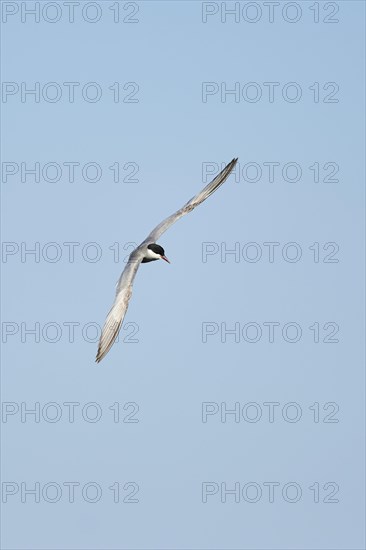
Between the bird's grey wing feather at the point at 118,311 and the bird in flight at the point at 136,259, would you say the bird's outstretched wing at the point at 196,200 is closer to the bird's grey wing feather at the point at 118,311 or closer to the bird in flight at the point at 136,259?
the bird in flight at the point at 136,259

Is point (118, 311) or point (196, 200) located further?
point (196, 200)

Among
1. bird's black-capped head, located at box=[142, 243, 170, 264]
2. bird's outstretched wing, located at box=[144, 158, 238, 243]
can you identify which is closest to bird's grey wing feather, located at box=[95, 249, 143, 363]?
bird's black-capped head, located at box=[142, 243, 170, 264]

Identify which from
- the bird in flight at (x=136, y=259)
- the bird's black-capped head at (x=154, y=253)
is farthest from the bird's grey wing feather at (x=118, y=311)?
the bird's black-capped head at (x=154, y=253)

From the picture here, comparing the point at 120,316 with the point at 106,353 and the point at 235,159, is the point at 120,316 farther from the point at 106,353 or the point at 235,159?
the point at 235,159

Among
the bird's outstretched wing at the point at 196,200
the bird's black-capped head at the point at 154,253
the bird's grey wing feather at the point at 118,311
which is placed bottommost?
the bird's grey wing feather at the point at 118,311

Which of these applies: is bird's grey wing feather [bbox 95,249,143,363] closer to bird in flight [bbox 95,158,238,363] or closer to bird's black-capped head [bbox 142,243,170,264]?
bird in flight [bbox 95,158,238,363]

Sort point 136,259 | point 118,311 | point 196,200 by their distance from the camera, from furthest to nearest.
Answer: point 196,200 → point 136,259 → point 118,311

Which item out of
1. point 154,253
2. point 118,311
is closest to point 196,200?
point 154,253

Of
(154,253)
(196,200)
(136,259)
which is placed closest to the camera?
(136,259)

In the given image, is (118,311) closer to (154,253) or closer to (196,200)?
(154,253)
